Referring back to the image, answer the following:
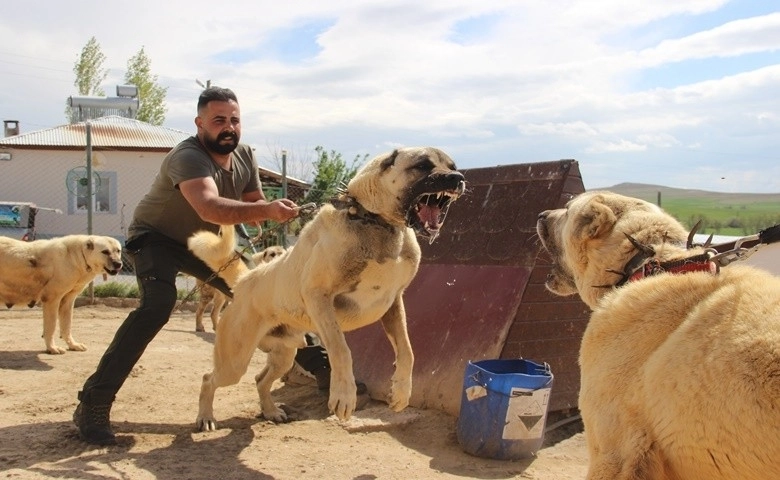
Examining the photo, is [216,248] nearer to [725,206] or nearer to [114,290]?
[114,290]

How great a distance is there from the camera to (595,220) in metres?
2.86

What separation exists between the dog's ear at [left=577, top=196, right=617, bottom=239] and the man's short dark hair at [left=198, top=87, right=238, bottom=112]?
10.4 ft

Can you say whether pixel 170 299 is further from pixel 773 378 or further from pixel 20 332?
pixel 20 332

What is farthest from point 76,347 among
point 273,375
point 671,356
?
point 671,356

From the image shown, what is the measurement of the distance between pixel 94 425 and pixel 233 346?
3.46ft

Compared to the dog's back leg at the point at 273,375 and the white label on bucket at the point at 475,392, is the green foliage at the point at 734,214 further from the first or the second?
the dog's back leg at the point at 273,375

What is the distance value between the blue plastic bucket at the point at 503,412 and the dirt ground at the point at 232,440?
100 millimetres

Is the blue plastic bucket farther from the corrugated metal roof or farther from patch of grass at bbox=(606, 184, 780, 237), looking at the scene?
the corrugated metal roof

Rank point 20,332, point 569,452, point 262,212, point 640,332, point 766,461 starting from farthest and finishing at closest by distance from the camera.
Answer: point 20,332
point 569,452
point 262,212
point 640,332
point 766,461

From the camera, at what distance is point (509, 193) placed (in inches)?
237

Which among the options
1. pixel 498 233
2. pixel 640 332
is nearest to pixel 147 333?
pixel 498 233

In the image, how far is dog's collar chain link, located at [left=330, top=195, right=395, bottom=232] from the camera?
445 centimetres

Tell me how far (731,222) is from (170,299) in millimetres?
8240

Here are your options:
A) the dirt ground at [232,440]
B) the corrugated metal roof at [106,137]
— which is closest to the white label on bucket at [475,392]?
the dirt ground at [232,440]
